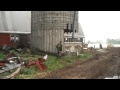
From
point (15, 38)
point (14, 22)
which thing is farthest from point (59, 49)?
point (14, 22)

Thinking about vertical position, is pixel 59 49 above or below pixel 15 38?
below

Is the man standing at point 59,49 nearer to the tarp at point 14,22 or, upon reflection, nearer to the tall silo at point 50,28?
the tall silo at point 50,28

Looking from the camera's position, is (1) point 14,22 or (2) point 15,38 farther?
(1) point 14,22

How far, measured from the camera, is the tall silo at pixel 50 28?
1495 centimetres

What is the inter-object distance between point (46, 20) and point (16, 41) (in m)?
8.95

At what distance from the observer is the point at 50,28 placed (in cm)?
1512

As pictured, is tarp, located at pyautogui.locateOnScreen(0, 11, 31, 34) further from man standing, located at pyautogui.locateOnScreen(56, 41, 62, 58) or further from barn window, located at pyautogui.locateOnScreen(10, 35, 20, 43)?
man standing, located at pyautogui.locateOnScreen(56, 41, 62, 58)

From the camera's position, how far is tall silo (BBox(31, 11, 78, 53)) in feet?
49.0

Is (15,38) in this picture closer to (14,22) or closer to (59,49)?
(14,22)

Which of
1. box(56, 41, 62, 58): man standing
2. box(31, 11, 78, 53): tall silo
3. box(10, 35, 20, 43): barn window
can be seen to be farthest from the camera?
box(10, 35, 20, 43): barn window

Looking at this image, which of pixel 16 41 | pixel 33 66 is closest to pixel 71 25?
pixel 33 66

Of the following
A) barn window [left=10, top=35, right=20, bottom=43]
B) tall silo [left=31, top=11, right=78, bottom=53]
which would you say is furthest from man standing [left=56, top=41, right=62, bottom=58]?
barn window [left=10, top=35, right=20, bottom=43]

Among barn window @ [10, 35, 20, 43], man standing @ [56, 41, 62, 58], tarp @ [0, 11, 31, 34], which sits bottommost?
man standing @ [56, 41, 62, 58]
